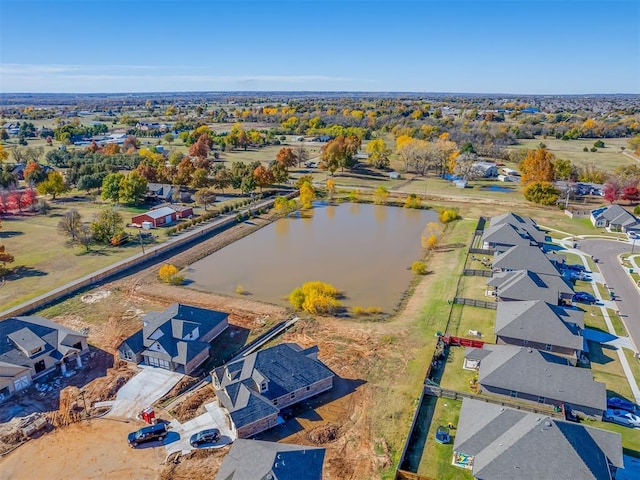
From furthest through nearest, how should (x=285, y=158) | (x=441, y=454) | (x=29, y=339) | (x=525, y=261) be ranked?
(x=285, y=158), (x=525, y=261), (x=29, y=339), (x=441, y=454)

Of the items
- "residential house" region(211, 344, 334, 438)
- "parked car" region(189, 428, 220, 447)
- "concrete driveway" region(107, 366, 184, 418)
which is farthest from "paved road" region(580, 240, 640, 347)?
"concrete driveway" region(107, 366, 184, 418)

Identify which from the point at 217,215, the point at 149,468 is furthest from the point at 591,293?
the point at 217,215

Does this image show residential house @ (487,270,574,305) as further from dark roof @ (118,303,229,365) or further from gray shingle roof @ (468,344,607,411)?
dark roof @ (118,303,229,365)

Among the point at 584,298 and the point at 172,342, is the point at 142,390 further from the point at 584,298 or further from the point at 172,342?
the point at 584,298

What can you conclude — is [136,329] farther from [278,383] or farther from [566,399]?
[566,399]

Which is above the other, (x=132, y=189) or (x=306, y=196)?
(x=132, y=189)

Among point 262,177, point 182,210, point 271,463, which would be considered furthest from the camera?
point 262,177

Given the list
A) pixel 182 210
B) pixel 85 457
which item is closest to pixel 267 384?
pixel 85 457
